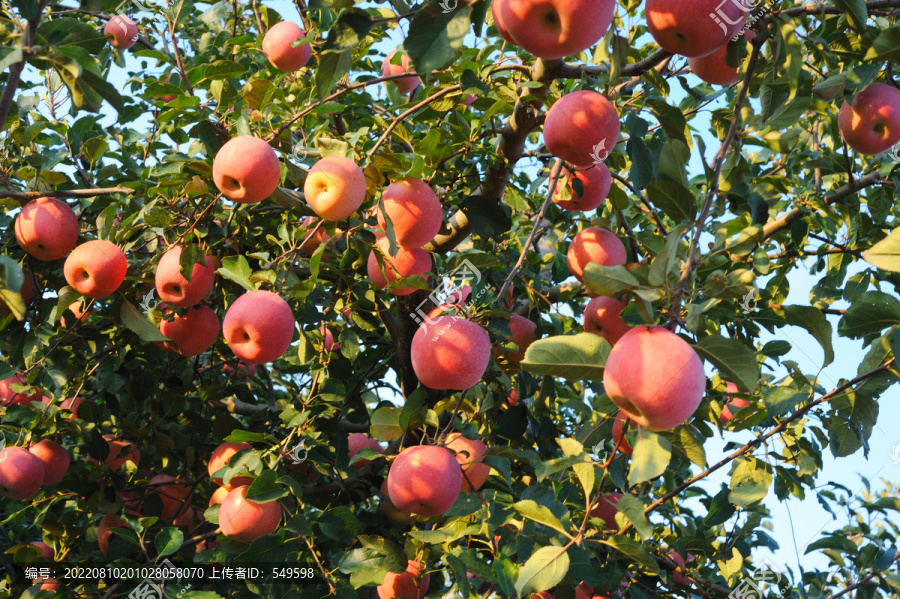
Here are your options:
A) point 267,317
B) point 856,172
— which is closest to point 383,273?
point 267,317

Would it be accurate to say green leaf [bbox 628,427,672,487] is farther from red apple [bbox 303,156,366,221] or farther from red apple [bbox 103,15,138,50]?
red apple [bbox 103,15,138,50]

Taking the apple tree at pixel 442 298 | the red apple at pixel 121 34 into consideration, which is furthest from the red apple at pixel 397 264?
the red apple at pixel 121 34

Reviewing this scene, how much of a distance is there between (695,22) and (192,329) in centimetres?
198

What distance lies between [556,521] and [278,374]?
261 centimetres

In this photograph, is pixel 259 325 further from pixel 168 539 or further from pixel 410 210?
pixel 168 539

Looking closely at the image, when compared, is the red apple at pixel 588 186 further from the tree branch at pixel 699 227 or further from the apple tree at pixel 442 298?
the tree branch at pixel 699 227

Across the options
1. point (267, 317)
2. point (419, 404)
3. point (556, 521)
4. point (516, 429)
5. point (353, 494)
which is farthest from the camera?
point (353, 494)

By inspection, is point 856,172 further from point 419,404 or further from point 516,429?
point 419,404

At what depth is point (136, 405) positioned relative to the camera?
305 centimetres

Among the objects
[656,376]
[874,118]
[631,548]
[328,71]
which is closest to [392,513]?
[631,548]

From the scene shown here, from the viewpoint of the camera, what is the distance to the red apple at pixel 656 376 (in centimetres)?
132

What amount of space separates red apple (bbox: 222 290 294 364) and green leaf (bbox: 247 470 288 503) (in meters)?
0.36

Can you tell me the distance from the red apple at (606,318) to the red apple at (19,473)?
220 cm

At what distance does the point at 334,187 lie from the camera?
6.36 feet
